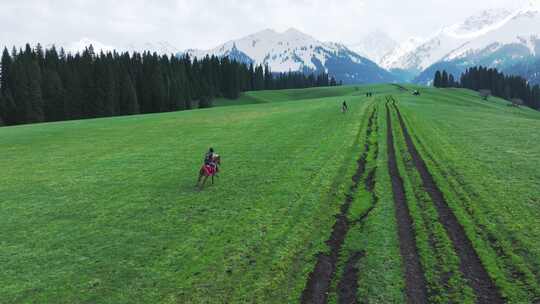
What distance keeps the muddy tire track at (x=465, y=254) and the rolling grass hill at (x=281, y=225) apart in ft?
0.19

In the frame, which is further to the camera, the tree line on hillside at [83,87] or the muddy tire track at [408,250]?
the tree line on hillside at [83,87]

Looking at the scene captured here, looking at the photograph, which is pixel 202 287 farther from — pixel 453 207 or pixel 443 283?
pixel 453 207

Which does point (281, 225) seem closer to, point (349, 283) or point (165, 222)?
point (349, 283)

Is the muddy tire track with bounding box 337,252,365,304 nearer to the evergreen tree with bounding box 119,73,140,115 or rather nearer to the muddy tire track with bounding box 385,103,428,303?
the muddy tire track with bounding box 385,103,428,303

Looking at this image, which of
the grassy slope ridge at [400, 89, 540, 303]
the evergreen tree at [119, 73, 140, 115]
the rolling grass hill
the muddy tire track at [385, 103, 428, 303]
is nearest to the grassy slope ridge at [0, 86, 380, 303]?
the rolling grass hill

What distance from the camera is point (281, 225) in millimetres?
15445

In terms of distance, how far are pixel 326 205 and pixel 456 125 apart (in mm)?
32561

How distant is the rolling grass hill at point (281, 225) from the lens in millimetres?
11070

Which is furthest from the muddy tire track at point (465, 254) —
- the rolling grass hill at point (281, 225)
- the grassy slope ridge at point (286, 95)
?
the grassy slope ridge at point (286, 95)

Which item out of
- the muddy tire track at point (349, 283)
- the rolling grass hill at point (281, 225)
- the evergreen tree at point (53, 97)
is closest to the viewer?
the muddy tire track at point (349, 283)

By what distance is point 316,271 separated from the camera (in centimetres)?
1191

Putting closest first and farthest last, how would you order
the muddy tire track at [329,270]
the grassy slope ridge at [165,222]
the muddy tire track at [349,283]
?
the muddy tire track at [349,283] → the muddy tire track at [329,270] → the grassy slope ridge at [165,222]

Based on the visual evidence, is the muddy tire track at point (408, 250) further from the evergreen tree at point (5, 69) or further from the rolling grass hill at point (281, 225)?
the evergreen tree at point (5, 69)

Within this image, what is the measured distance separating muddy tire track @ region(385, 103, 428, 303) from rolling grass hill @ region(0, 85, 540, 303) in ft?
0.19
